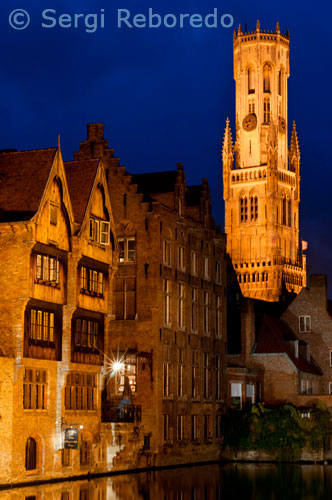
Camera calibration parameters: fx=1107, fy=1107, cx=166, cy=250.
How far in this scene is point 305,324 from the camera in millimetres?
96062

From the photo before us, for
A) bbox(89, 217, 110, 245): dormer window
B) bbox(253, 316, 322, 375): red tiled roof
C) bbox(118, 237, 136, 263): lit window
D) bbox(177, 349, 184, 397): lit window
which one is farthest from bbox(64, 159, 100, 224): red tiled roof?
bbox(253, 316, 322, 375): red tiled roof

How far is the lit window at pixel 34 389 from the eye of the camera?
57.5 metres

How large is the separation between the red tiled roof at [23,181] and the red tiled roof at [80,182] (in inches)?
168

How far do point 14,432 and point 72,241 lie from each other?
11529 mm

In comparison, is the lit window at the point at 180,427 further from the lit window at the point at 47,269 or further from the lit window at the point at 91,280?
the lit window at the point at 47,269

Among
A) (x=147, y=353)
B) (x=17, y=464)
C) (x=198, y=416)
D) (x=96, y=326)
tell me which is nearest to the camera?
(x=17, y=464)

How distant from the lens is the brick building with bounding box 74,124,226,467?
73000 millimetres

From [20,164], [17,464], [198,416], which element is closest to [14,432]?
[17,464]

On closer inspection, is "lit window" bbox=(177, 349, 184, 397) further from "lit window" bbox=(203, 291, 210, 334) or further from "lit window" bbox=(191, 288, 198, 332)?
"lit window" bbox=(203, 291, 210, 334)

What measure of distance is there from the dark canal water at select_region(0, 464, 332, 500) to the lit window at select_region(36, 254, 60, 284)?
10821mm

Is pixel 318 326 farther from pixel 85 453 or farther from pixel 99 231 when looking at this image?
pixel 85 453

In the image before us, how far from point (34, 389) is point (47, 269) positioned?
6.43m

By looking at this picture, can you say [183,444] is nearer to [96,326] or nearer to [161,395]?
[161,395]

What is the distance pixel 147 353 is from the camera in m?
73.1
